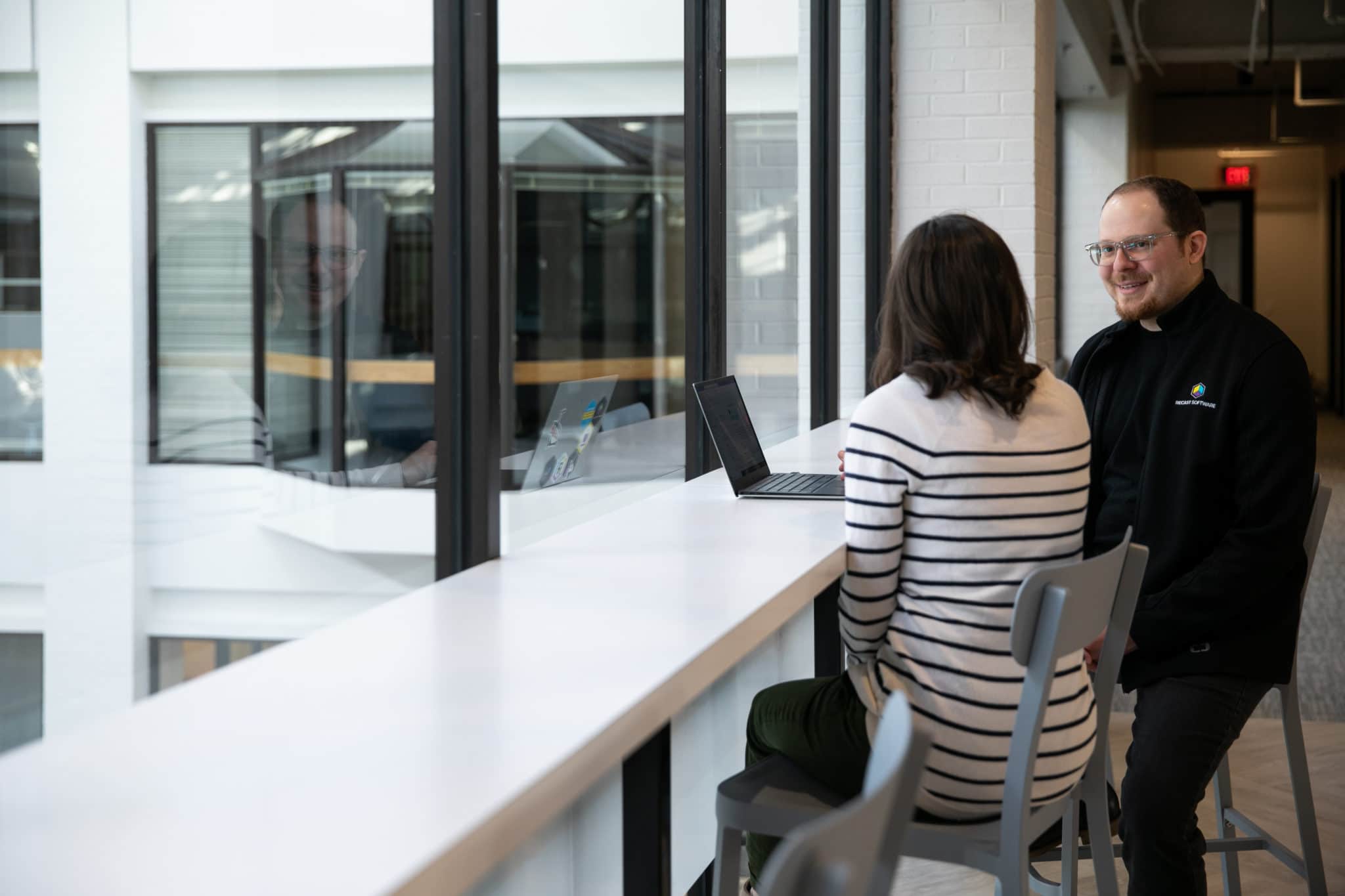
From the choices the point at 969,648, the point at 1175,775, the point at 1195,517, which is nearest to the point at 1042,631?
the point at 969,648

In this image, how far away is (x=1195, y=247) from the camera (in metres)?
2.23

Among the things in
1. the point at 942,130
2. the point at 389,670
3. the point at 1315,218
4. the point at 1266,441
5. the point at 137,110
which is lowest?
the point at 389,670

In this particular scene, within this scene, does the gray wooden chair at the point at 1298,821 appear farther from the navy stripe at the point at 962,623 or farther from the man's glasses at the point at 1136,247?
the navy stripe at the point at 962,623

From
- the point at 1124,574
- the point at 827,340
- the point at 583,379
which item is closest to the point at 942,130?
the point at 827,340

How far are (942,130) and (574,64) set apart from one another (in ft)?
7.58

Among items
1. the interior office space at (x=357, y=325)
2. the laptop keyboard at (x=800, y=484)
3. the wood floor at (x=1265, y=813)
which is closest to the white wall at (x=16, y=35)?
the interior office space at (x=357, y=325)

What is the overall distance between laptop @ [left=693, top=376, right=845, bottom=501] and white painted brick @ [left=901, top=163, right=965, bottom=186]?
2.20m

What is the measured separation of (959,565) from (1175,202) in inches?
39.6

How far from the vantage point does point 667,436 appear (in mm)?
2943

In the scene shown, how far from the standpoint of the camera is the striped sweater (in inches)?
61.6

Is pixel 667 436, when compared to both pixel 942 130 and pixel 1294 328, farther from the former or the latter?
pixel 1294 328

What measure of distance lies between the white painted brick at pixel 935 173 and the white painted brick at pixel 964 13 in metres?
0.49

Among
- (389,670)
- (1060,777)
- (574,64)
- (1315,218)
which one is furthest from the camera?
(1315,218)

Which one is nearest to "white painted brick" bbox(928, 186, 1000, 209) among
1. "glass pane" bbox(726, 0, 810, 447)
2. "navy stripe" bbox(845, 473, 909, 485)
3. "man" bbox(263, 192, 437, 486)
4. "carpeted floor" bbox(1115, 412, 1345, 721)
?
"glass pane" bbox(726, 0, 810, 447)
